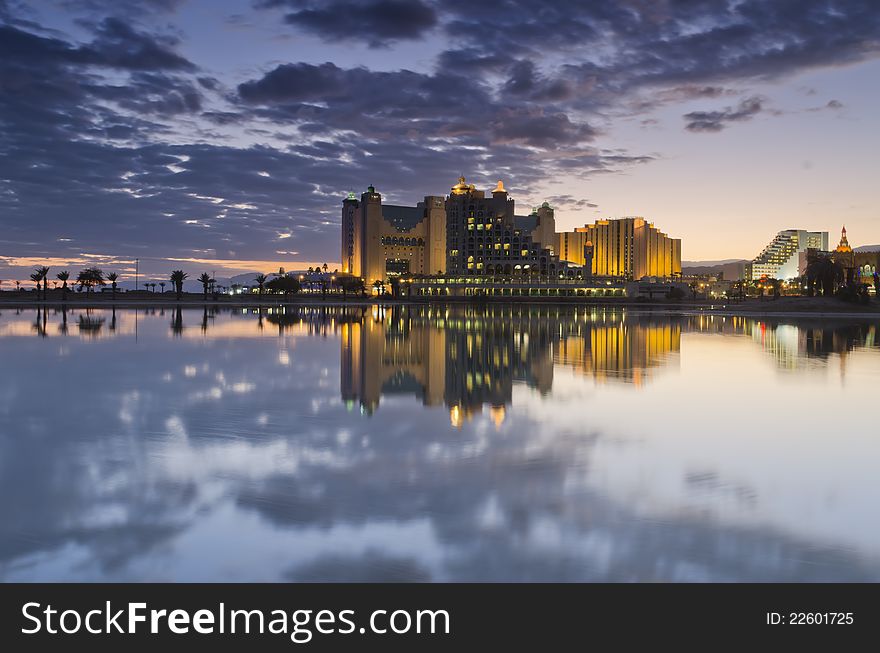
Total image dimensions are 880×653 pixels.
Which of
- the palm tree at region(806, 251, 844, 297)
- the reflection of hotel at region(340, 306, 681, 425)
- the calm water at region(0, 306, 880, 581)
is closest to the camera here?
the calm water at region(0, 306, 880, 581)

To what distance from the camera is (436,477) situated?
31.3 ft

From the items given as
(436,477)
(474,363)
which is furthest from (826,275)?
(436,477)

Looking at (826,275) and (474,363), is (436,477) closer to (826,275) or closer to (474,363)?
(474,363)

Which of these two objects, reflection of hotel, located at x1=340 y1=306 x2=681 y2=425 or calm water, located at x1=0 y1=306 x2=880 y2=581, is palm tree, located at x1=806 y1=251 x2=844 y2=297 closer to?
reflection of hotel, located at x1=340 y1=306 x2=681 y2=425

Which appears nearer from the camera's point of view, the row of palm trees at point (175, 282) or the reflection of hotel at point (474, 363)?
the reflection of hotel at point (474, 363)

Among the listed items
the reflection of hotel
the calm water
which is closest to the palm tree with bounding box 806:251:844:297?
the reflection of hotel

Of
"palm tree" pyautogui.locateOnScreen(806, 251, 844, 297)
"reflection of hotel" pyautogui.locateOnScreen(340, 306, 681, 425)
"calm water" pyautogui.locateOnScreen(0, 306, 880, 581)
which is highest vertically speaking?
"palm tree" pyautogui.locateOnScreen(806, 251, 844, 297)

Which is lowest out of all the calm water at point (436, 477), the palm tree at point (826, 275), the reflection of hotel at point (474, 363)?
the calm water at point (436, 477)

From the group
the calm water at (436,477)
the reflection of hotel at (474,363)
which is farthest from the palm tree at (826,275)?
the calm water at (436,477)

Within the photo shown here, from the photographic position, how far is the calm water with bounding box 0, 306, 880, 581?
6.61m

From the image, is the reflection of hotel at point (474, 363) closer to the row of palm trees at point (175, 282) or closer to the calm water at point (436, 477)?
the calm water at point (436, 477)

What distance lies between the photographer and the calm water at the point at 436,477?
6613 millimetres
